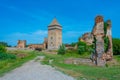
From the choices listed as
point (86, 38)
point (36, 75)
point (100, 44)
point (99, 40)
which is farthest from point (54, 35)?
point (36, 75)

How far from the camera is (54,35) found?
128750 mm

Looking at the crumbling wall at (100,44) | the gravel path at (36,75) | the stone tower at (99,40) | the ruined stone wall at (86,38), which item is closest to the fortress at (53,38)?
the ruined stone wall at (86,38)

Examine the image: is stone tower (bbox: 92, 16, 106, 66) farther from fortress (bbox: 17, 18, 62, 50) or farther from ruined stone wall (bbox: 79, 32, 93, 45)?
fortress (bbox: 17, 18, 62, 50)

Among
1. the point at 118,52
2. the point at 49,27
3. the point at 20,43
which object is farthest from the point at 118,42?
the point at 49,27

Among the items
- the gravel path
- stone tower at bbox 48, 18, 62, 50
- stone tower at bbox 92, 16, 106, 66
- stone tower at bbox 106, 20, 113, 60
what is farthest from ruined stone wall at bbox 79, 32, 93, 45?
the gravel path

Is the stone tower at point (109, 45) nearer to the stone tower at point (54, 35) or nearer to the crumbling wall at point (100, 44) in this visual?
the crumbling wall at point (100, 44)

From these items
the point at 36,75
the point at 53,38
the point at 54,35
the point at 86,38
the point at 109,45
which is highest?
the point at 54,35

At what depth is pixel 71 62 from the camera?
35.3m

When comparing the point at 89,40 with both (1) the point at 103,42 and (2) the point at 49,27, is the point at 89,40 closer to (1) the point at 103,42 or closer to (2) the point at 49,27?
(2) the point at 49,27

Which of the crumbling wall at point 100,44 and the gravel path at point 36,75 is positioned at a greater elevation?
the crumbling wall at point 100,44

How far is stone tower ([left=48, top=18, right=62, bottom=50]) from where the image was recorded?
→ 126 m

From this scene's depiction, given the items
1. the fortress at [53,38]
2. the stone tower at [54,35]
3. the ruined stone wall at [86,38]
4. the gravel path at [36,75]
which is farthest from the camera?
the stone tower at [54,35]

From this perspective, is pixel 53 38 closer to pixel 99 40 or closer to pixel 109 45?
pixel 109 45

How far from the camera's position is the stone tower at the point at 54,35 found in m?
126
